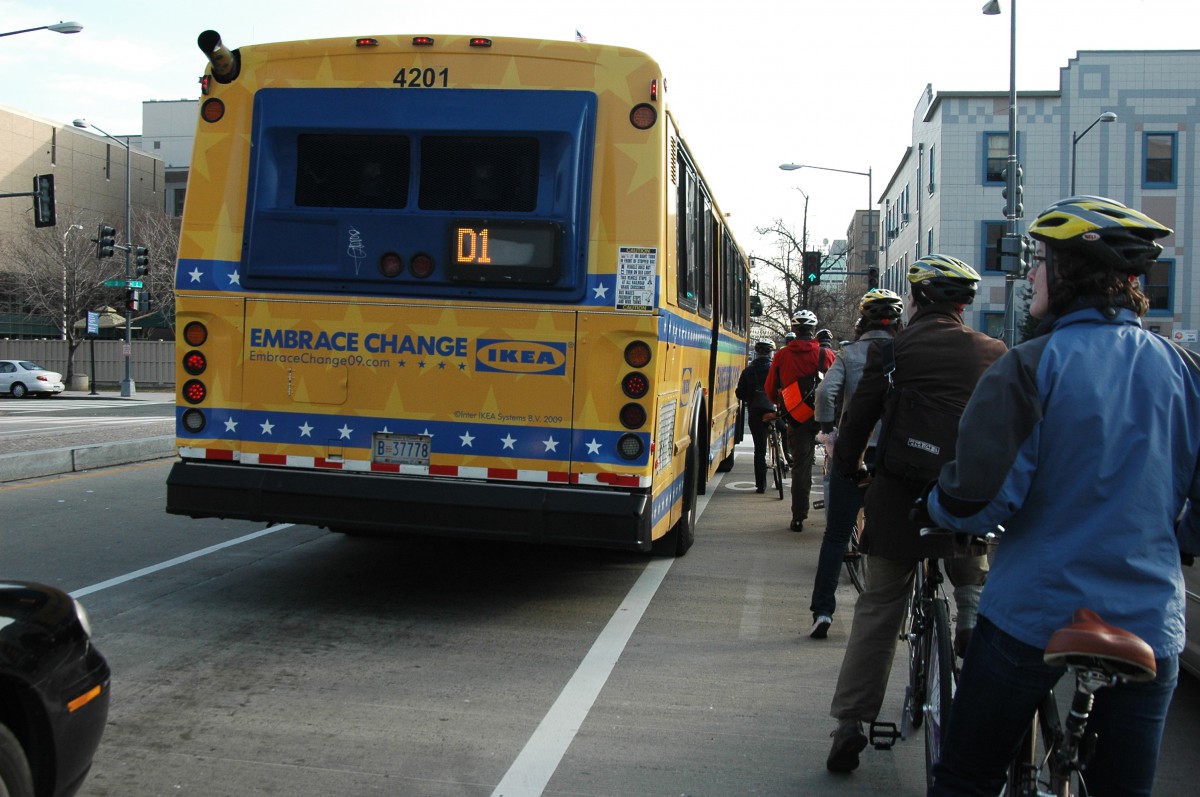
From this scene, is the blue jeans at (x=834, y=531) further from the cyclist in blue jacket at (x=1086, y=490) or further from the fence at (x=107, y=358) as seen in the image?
the fence at (x=107, y=358)

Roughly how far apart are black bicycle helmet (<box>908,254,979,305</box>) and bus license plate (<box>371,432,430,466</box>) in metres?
3.19

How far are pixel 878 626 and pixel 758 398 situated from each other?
9.58 meters

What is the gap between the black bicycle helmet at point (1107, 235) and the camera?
262 centimetres

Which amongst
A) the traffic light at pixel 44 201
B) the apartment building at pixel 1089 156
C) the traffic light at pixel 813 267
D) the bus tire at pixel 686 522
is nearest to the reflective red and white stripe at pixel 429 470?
the bus tire at pixel 686 522

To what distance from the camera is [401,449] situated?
656 cm

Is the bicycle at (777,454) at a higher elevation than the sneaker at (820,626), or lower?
higher

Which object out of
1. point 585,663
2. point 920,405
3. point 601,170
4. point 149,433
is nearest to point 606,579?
point 585,663

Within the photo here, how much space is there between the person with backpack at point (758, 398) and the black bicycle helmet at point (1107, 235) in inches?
430

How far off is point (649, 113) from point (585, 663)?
3150 millimetres

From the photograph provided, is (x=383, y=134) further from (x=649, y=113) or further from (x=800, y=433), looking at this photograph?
(x=800, y=433)

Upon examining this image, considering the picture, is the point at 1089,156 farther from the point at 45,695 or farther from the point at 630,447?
the point at 45,695

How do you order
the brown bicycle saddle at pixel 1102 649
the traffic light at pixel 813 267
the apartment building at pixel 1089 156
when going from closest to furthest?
the brown bicycle saddle at pixel 1102 649 < the traffic light at pixel 813 267 < the apartment building at pixel 1089 156

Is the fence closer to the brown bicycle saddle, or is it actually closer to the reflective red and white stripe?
the reflective red and white stripe

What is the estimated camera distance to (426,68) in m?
6.65
